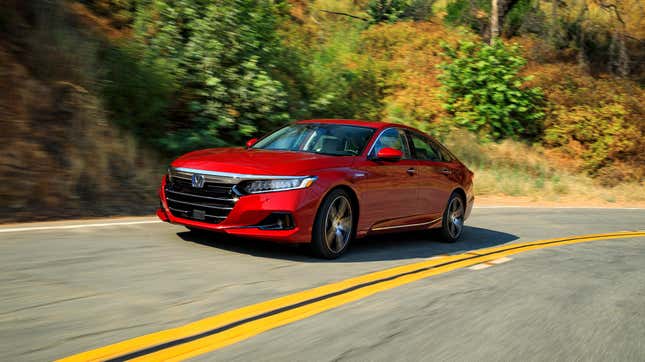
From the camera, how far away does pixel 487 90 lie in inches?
968

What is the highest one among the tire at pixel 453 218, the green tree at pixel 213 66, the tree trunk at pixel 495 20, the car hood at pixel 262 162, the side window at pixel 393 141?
the tree trunk at pixel 495 20

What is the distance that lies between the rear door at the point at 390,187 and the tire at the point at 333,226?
0.28 metres

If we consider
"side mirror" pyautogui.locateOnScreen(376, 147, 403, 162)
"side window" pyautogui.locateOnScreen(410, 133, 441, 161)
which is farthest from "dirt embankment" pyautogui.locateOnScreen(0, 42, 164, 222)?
"side window" pyautogui.locateOnScreen(410, 133, 441, 161)

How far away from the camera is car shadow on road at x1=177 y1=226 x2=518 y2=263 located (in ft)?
25.1

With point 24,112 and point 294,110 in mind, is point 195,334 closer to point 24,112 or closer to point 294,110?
point 24,112

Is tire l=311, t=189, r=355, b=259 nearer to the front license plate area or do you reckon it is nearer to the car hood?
the car hood

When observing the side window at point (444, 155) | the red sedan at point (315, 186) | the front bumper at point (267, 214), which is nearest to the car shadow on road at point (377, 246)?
the red sedan at point (315, 186)

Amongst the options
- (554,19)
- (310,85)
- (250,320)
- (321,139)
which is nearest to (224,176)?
(321,139)

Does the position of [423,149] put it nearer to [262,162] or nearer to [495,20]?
[262,162]

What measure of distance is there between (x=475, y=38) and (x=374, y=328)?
998 inches

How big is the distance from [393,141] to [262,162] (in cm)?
219

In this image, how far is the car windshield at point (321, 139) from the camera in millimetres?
8273

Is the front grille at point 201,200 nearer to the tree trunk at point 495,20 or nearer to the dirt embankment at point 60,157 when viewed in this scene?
the dirt embankment at point 60,157

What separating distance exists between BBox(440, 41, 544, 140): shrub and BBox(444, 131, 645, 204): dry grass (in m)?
0.68
